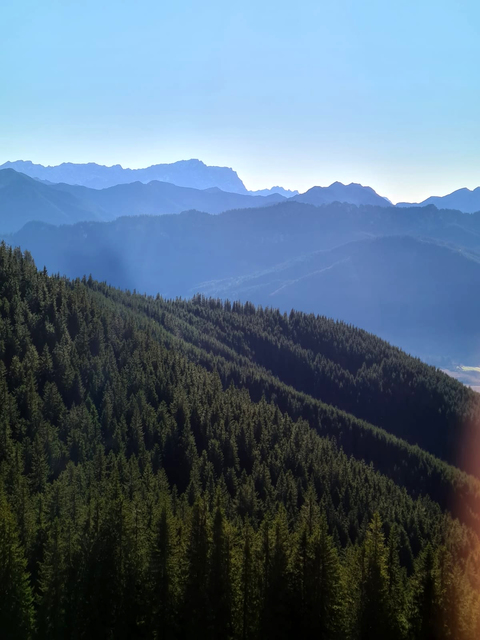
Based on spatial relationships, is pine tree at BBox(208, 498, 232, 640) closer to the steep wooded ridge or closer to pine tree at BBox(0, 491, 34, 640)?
the steep wooded ridge

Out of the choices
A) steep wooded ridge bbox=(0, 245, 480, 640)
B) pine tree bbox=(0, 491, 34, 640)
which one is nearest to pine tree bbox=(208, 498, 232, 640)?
steep wooded ridge bbox=(0, 245, 480, 640)

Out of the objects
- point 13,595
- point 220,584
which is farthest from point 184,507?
point 13,595

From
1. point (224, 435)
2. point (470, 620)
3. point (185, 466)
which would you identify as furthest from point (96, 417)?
point (470, 620)

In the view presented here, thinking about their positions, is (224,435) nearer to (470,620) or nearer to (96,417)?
(96,417)

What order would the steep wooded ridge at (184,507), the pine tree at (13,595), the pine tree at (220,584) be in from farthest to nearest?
the steep wooded ridge at (184,507) < the pine tree at (220,584) < the pine tree at (13,595)

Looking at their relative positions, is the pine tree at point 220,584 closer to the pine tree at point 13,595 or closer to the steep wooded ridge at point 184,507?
the steep wooded ridge at point 184,507

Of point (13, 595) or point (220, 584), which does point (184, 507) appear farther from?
point (13, 595)

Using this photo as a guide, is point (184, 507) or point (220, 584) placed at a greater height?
point (184, 507)

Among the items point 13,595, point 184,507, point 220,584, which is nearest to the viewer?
point 13,595

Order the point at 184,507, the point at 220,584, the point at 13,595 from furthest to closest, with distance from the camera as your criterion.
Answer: the point at 184,507 → the point at 220,584 → the point at 13,595

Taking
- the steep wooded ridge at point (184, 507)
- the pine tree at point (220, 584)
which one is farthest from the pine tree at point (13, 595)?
the pine tree at point (220, 584)
